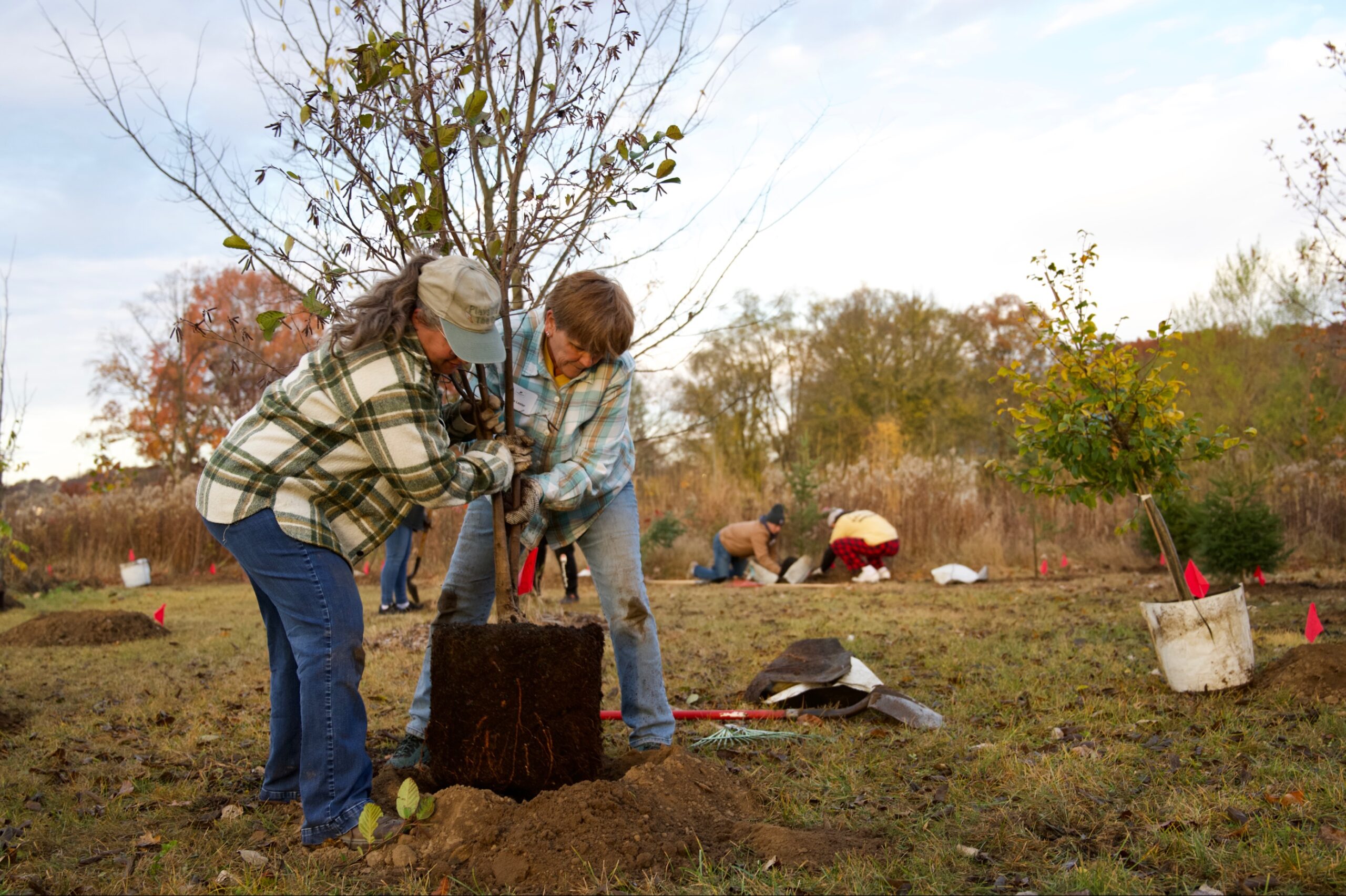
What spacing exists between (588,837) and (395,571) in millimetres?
7088

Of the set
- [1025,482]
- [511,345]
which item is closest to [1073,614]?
[1025,482]

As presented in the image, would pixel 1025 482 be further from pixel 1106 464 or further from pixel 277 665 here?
pixel 277 665

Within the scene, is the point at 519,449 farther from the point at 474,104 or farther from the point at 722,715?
the point at 722,715

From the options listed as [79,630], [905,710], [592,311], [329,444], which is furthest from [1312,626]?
[79,630]

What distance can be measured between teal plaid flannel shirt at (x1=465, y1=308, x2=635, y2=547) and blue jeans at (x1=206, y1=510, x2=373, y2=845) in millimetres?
768

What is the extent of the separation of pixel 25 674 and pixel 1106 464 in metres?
6.70

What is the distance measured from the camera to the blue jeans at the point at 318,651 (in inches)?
106

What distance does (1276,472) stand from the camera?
1283 cm

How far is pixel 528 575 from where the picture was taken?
4.09m

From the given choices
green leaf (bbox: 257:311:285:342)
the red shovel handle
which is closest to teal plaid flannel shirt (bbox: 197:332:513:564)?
green leaf (bbox: 257:311:285:342)

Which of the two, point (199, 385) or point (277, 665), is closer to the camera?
point (277, 665)

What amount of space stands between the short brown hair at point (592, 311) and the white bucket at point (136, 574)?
1315 cm

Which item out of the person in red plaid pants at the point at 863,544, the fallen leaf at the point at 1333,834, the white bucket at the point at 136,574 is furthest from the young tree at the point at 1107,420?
the white bucket at the point at 136,574

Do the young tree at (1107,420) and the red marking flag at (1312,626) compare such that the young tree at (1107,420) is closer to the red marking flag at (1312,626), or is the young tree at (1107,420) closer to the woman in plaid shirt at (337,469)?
the red marking flag at (1312,626)
